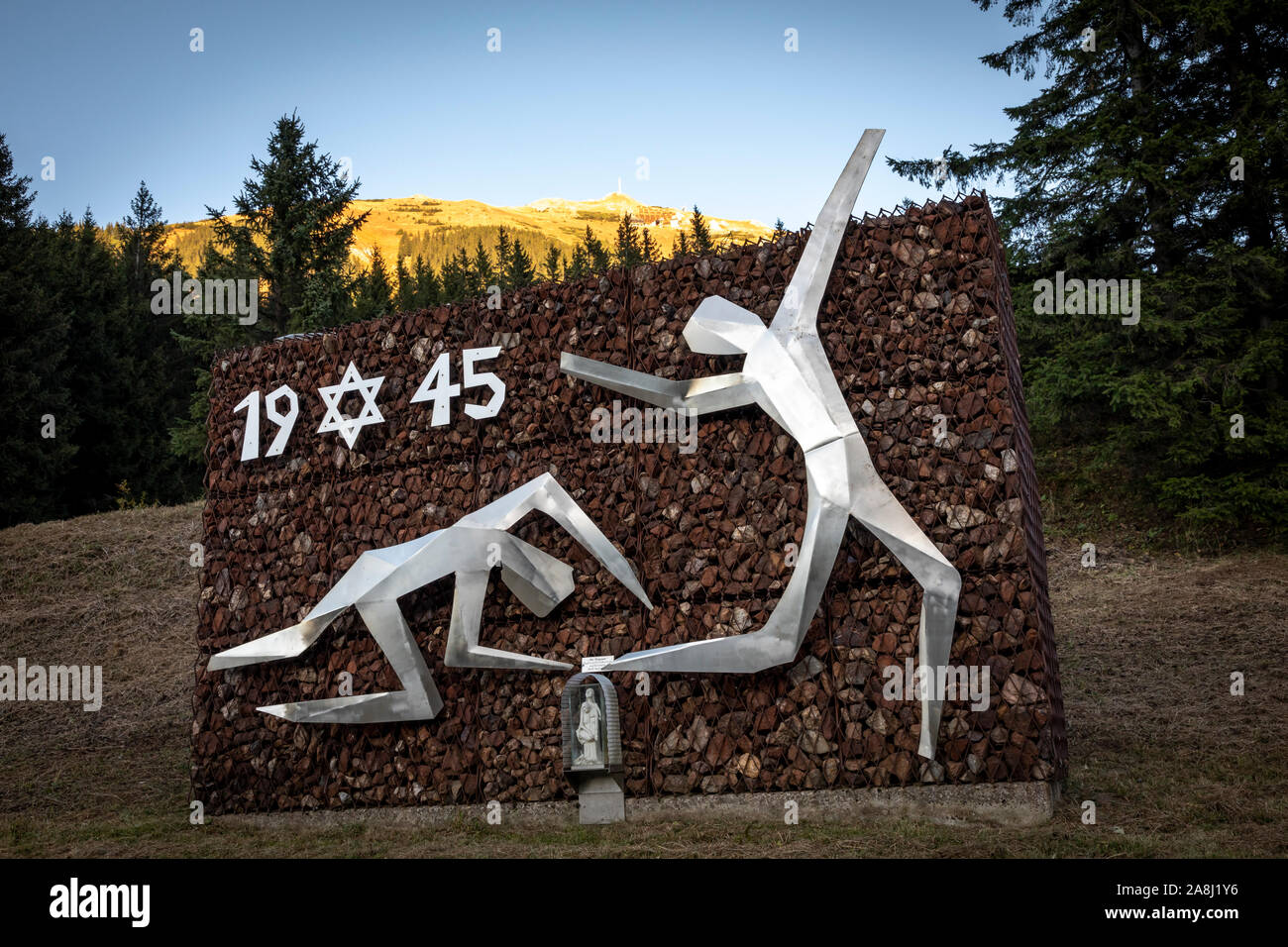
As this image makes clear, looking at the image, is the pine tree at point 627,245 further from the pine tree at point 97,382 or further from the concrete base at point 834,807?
the concrete base at point 834,807

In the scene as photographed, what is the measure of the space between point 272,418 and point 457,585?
2996 millimetres

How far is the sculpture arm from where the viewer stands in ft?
26.3

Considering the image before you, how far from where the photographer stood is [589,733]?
7.96m

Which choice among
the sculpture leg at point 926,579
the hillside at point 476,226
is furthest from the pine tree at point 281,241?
the hillside at point 476,226

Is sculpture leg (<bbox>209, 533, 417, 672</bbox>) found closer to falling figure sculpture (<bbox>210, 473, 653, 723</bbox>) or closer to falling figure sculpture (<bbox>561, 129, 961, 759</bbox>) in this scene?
falling figure sculpture (<bbox>210, 473, 653, 723</bbox>)

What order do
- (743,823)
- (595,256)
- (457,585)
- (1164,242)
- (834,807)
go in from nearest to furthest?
(834,807)
(743,823)
(457,585)
(1164,242)
(595,256)

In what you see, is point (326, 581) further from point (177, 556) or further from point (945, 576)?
point (177, 556)

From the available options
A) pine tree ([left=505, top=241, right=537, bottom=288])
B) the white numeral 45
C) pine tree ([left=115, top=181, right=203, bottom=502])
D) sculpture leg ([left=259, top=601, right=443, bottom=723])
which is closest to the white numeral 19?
the white numeral 45

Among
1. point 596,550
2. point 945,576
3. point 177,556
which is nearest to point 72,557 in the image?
point 177,556

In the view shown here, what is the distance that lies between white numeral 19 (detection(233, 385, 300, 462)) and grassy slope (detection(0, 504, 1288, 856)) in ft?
10.9

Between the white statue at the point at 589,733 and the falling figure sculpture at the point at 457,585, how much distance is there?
1.60 ft

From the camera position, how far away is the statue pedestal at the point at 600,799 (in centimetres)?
799

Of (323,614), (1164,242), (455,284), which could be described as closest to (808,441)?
(323,614)

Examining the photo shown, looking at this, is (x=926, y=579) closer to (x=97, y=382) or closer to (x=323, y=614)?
(x=323, y=614)
